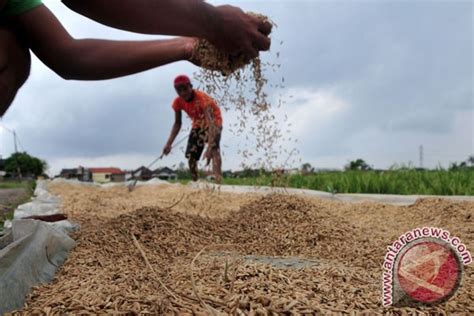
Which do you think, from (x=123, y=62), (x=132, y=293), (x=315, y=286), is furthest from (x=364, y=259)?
(x=123, y=62)

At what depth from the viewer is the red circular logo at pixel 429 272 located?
1209mm

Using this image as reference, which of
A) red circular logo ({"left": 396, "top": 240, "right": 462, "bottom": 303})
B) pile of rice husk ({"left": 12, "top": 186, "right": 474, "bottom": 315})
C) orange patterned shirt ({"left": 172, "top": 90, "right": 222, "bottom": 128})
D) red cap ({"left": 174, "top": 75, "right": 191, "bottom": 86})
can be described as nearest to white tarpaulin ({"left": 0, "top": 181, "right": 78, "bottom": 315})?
pile of rice husk ({"left": 12, "top": 186, "right": 474, "bottom": 315})

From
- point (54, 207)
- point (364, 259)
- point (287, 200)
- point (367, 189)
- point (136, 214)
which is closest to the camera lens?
point (364, 259)

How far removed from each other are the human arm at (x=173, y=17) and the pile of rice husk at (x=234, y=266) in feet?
2.24

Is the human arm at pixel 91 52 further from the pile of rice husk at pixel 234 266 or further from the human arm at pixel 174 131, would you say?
the human arm at pixel 174 131

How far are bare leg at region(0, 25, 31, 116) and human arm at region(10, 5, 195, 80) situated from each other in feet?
0.26

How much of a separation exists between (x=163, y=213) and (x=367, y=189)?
3.93 meters

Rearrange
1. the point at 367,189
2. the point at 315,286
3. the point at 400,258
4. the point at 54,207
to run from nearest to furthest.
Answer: the point at 400,258, the point at 315,286, the point at 54,207, the point at 367,189

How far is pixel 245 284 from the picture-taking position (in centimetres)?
126

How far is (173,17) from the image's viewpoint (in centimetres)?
153

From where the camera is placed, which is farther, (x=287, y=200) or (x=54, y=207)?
(x=54, y=207)

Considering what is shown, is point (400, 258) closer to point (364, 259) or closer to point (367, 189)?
point (364, 259)

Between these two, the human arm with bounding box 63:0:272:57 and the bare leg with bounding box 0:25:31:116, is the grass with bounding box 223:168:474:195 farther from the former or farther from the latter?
the human arm with bounding box 63:0:272:57

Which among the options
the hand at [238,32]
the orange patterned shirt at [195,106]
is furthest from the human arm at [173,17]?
the orange patterned shirt at [195,106]
